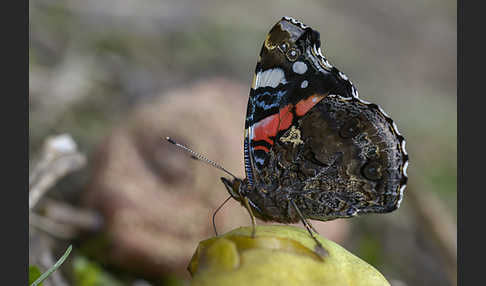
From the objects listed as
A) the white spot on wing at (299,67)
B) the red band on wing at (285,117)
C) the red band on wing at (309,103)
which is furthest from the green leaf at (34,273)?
the white spot on wing at (299,67)

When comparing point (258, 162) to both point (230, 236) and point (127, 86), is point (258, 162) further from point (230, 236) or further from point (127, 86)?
point (127, 86)

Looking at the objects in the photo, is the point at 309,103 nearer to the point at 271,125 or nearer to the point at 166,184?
the point at 271,125

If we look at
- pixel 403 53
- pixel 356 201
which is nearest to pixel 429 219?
pixel 356 201

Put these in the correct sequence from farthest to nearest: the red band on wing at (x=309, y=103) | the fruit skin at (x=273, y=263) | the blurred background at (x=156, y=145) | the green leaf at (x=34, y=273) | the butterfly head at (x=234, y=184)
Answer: the blurred background at (x=156, y=145) < the red band on wing at (x=309, y=103) < the butterfly head at (x=234, y=184) < the green leaf at (x=34, y=273) < the fruit skin at (x=273, y=263)

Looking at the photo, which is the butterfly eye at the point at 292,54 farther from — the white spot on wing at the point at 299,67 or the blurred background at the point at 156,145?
the blurred background at the point at 156,145

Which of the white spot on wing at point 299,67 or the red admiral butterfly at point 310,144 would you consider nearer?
the red admiral butterfly at point 310,144

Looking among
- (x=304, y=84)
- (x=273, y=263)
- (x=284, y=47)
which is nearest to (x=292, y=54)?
(x=284, y=47)
